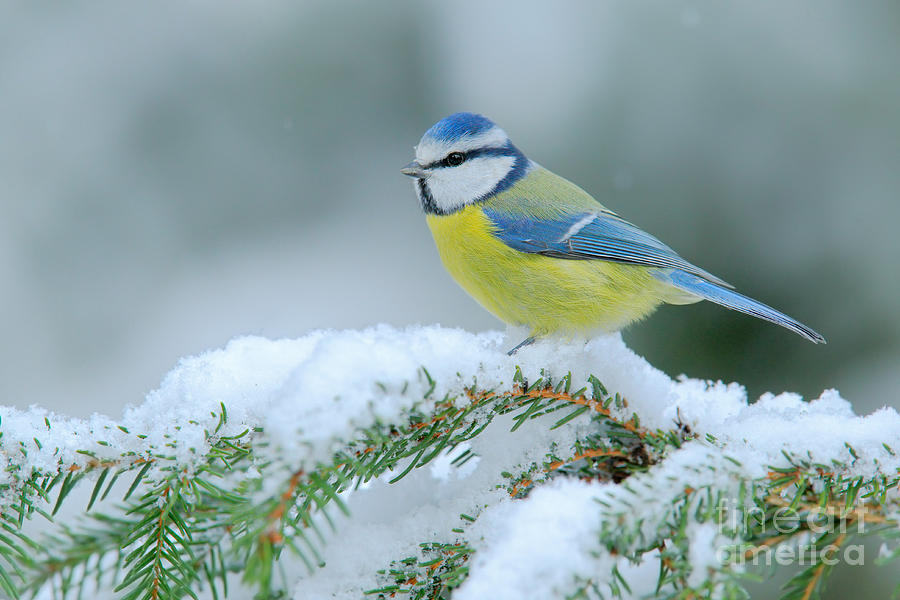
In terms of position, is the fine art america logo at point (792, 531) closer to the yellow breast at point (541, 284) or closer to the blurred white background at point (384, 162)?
the yellow breast at point (541, 284)

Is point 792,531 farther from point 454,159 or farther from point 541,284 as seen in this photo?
point 454,159

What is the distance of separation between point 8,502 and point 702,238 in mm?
2384

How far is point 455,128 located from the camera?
7.22 feet

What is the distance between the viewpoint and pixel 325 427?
75 cm

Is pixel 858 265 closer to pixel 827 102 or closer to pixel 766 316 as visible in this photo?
pixel 827 102

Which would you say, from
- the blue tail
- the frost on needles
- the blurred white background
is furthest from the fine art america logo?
the blurred white background

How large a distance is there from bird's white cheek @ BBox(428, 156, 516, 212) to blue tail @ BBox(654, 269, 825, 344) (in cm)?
59

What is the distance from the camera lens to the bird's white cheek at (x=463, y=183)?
2182 mm

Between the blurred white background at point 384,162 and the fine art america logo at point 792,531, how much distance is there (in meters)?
1.66

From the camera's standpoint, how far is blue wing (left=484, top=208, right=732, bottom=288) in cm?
204

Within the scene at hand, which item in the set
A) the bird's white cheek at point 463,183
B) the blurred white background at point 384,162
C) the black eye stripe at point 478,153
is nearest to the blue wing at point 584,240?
the bird's white cheek at point 463,183

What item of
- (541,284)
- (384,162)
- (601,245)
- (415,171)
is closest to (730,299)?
(601,245)

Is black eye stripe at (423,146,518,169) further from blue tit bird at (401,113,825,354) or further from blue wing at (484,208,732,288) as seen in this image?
blue wing at (484,208,732,288)

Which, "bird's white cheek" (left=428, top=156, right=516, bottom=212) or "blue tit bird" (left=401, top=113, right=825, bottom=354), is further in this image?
"bird's white cheek" (left=428, top=156, right=516, bottom=212)
